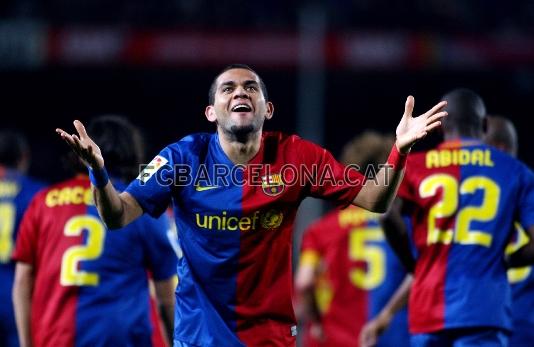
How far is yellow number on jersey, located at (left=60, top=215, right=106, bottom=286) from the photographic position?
4.93 meters

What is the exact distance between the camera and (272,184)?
4.26m

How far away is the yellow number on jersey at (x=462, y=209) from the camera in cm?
503

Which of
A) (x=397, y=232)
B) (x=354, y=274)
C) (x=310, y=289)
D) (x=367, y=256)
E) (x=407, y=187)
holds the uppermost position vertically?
(x=407, y=187)

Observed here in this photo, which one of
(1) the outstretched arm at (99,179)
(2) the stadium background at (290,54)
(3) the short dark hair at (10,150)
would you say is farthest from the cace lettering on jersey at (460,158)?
(2) the stadium background at (290,54)

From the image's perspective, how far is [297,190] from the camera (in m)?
4.27

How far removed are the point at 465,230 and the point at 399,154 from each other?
3.95 ft

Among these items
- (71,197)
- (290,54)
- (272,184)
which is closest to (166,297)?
(71,197)

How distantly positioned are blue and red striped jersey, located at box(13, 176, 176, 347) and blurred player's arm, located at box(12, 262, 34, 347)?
55 millimetres

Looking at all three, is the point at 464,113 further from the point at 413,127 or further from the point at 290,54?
the point at 290,54

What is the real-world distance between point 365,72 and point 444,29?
2.12 meters

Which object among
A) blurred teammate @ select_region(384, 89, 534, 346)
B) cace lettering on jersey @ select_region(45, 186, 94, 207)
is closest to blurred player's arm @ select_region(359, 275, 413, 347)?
blurred teammate @ select_region(384, 89, 534, 346)

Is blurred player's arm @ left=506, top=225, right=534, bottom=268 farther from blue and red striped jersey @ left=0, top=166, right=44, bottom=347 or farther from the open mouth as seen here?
blue and red striped jersey @ left=0, top=166, right=44, bottom=347

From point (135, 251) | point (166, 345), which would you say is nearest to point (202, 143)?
point (135, 251)

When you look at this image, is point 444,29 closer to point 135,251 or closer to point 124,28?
point 124,28
